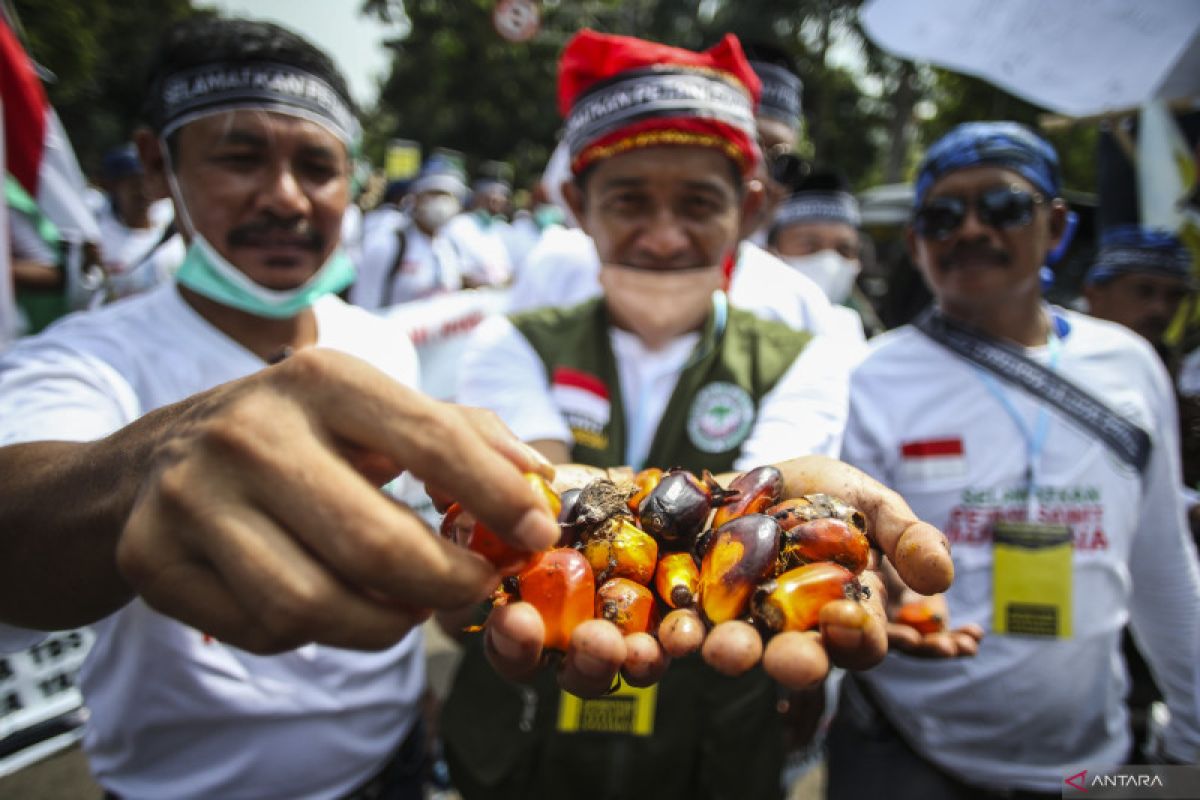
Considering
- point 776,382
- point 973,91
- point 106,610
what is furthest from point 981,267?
point 973,91

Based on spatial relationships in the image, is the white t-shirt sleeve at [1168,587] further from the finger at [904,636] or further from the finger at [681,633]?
the finger at [681,633]

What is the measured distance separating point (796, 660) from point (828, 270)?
3.91 metres

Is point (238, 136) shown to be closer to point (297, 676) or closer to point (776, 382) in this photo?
point (297, 676)

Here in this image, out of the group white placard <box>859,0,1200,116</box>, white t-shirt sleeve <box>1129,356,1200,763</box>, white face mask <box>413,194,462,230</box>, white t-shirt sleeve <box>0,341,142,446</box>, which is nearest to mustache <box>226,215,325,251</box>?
white t-shirt sleeve <box>0,341,142,446</box>

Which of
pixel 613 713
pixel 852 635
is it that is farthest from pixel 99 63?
pixel 852 635

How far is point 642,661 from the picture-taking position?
87 centimetres

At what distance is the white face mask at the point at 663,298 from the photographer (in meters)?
1.82

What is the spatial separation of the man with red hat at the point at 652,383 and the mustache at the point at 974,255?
22.4 inches

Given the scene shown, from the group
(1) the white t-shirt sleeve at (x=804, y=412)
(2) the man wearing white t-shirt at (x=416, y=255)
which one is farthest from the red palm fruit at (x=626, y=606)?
(2) the man wearing white t-shirt at (x=416, y=255)

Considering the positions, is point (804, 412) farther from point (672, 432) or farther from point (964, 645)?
point (964, 645)

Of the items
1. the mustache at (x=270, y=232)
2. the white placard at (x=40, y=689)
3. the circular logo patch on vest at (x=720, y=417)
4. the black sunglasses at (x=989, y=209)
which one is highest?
the black sunglasses at (x=989, y=209)

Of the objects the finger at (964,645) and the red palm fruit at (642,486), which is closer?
the red palm fruit at (642,486)

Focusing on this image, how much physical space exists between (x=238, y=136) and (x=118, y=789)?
1.60 metres

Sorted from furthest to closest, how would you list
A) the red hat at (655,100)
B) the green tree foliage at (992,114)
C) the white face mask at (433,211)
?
the green tree foliage at (992,114)
the white face mask at (433,211)
the red hat at (655,100)
